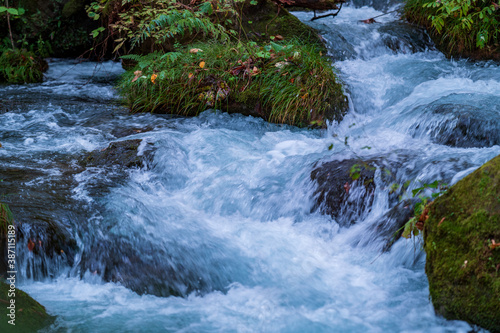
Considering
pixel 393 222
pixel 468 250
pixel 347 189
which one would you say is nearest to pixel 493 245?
pixel 468 250

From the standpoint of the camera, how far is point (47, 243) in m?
3.04

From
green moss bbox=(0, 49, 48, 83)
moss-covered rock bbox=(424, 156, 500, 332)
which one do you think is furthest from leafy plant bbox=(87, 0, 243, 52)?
moss-covered rock bbox=(424, 156, 500, 332)

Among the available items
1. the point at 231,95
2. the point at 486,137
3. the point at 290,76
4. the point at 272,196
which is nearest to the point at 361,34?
the point at 290,76

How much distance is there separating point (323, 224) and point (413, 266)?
85cm

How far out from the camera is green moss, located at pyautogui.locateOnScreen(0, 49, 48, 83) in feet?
24.1

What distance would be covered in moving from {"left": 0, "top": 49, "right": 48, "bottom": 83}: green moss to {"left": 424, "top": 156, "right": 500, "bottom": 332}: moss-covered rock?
7166 millimetres

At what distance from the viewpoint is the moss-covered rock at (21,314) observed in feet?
6.94

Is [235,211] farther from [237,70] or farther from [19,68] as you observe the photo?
[19,68]

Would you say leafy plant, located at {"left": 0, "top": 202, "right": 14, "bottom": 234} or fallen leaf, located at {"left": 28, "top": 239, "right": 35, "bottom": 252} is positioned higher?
leafy plant, located at {"left": 0, "top": 202, "right": 14, "bottom": 234}

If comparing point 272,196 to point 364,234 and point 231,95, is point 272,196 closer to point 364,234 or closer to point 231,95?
point 364,234

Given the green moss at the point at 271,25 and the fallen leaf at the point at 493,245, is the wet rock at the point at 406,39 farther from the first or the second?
Result: the fallen leaf at the point at 493,245

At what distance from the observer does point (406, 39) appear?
753 centimetres

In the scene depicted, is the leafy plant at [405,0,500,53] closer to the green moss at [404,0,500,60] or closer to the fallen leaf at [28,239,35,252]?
the green moss at [404,0,500,60]

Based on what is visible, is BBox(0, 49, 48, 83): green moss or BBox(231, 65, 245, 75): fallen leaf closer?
BBox(231, 65, 245, 75): fallen leaf
